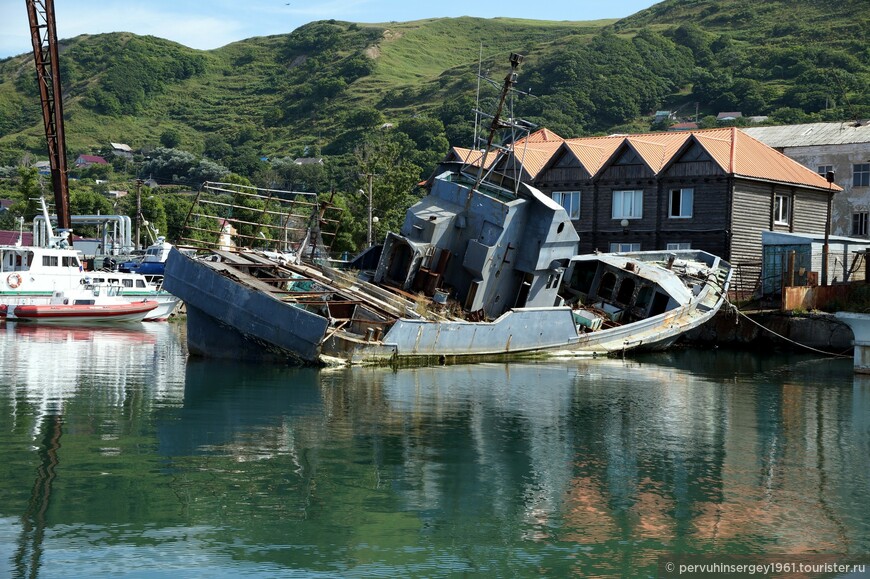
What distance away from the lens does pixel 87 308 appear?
45.5m

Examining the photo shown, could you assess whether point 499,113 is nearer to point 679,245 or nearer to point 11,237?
point 679,245

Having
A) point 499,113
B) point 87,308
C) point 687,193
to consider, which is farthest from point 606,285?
point 87,308

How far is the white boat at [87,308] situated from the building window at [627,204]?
69.6 feet

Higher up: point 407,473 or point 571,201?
point 571,201

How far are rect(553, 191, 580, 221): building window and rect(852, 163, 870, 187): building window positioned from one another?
16.6m

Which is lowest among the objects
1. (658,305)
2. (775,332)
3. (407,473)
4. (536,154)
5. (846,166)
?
(407,473)

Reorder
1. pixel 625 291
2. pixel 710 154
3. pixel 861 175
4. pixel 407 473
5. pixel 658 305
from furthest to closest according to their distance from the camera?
pixel 861 175 → pixel 710 154 → pixel 625 291 → pixel 658 305 → pixel 407 473

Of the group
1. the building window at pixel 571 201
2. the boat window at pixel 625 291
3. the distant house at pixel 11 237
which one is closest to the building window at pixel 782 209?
the building window at pixel 571 201

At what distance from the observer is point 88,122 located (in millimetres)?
186125

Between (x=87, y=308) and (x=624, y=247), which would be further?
(x=624, y=247)

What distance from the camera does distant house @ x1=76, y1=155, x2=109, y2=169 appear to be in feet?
505

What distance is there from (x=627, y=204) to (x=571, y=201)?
9.35 feet

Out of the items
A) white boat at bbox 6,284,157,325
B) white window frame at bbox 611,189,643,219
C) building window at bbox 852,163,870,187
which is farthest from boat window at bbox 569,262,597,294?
building window at bbox 852,163,870,187

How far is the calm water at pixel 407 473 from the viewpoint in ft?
39.8
